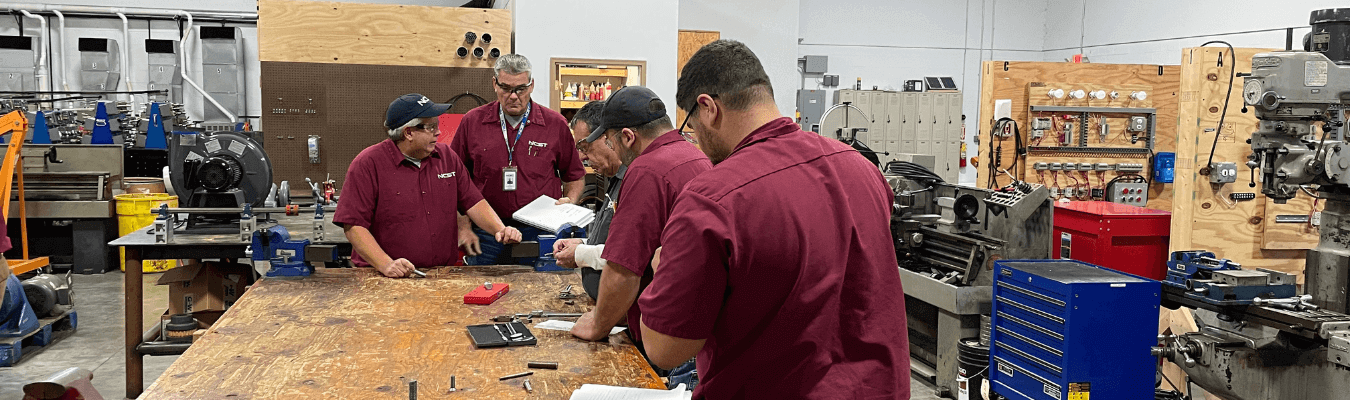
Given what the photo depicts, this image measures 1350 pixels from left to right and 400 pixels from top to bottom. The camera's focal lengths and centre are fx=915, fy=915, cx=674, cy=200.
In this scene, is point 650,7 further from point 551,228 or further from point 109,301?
point 109,301

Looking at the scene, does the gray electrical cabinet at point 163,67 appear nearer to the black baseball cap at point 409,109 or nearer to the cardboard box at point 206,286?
the cardboard box at point 206,286

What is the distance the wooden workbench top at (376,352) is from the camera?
2.08 meters

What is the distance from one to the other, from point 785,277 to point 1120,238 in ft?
12.2

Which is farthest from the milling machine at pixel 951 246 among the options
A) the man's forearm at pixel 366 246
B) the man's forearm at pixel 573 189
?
the man's forearm at pixel 366 246

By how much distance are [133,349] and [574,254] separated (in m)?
2.73

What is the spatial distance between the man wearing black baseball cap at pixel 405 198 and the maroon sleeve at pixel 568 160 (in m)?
0.95

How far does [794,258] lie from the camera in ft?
4.81

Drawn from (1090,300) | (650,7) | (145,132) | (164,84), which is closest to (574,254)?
(1090,300)

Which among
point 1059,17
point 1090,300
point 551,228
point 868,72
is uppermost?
point 1059,17

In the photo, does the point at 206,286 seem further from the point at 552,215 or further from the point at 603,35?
the point at 603,35

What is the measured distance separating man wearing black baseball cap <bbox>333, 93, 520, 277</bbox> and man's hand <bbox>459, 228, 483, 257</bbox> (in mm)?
123

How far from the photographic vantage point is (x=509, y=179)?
458cm

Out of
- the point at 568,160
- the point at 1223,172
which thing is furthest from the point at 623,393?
the point at 1223,172

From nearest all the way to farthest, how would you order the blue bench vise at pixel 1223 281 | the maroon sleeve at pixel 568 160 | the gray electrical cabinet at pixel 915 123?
the blue bench vise at pixel 1223 281 → the maroon sleeve at pixel 568 160 → the gray electrical cabinet at pixel 915 123
